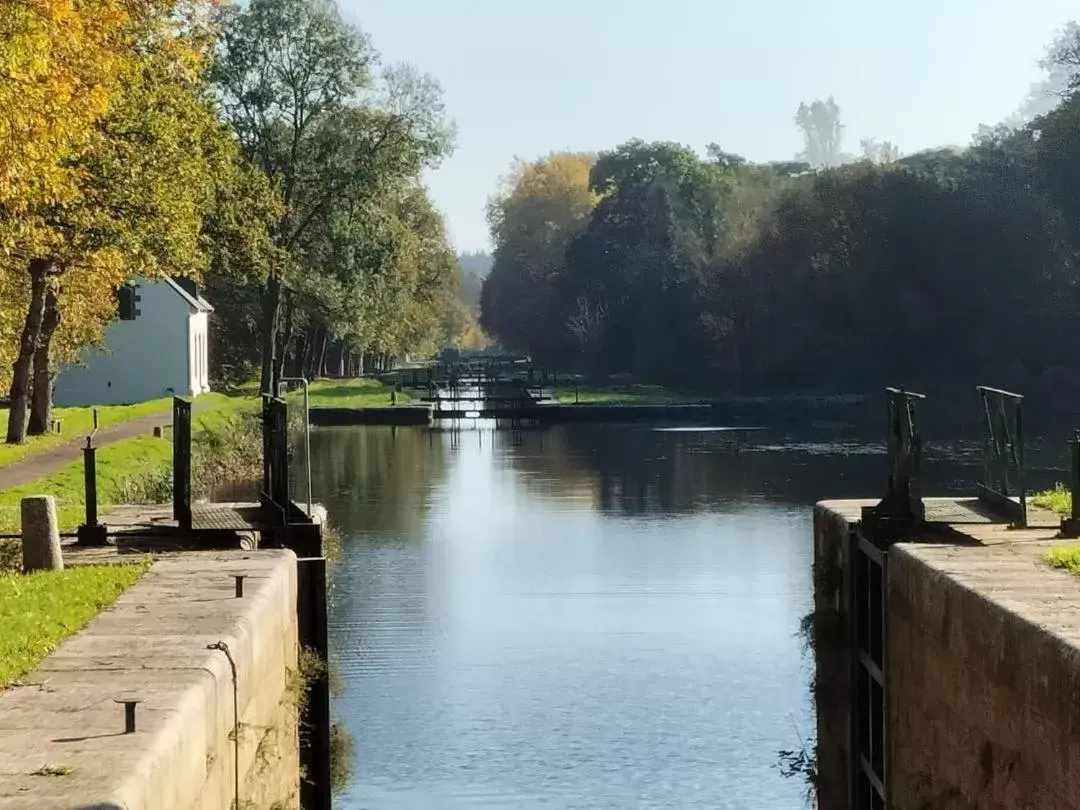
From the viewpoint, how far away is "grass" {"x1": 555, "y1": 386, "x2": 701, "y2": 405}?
242 ft

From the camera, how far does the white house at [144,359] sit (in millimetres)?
61469

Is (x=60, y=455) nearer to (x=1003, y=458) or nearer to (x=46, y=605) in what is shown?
(x=46, y=605)

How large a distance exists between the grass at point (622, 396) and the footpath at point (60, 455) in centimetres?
3149

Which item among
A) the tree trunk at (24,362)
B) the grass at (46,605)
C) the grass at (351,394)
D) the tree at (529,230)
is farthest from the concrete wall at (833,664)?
the tree at (529,230)

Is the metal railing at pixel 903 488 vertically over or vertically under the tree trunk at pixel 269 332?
under

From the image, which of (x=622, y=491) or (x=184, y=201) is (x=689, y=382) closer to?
(x=622, y=491)

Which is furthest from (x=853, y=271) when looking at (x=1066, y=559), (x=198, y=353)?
(x=1066, y=559)

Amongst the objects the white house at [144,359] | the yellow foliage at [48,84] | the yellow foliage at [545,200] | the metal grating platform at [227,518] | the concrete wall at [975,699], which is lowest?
the concrete wall at [975,699]

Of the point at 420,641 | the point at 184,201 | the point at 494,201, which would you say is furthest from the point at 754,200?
the point at 420,641

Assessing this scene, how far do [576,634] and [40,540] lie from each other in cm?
1029

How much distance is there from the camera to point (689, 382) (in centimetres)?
8312

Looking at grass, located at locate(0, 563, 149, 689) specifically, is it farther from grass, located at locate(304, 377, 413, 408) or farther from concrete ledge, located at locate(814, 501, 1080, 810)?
grass, located at locate(304, 377, 413, 408)

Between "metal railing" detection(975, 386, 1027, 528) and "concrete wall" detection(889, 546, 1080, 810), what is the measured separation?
1.72 m

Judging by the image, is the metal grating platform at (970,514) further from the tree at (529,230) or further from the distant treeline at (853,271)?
the tree at (529,230)
